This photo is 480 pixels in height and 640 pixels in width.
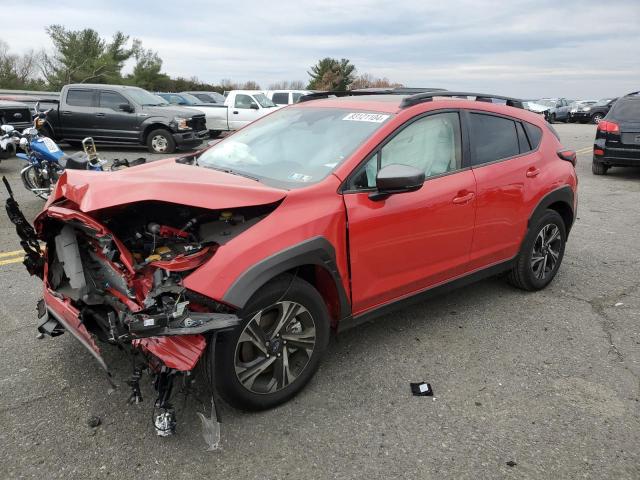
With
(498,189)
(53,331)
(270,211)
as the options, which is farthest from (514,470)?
(53,331)

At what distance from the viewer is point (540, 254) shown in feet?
15.0

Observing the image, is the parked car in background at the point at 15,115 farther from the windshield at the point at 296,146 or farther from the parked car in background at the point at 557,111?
the parked car in background at the point at 557,111

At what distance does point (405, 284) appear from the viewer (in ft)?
11.2

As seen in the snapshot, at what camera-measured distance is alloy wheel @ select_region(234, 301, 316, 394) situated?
8.81ft

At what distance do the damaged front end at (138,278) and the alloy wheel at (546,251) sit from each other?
9.17 ft

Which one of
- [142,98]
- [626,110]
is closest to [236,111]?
[142,98]

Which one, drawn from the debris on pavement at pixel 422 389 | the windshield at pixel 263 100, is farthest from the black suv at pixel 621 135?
the windshield at pixel 263 100

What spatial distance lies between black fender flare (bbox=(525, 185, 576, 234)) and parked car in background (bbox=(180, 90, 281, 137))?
14099 millimetres

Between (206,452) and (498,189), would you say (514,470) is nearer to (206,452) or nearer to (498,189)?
(206,452)

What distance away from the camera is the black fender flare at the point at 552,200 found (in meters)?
4.29

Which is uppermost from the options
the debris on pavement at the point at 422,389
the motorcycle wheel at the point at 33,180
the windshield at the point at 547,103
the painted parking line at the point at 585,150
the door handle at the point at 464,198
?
the windshield at the point at 547,103

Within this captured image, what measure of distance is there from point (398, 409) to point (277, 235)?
1.21 meters

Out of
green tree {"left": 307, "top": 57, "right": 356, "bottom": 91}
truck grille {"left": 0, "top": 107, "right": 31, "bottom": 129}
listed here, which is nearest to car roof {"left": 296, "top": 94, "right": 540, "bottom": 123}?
truck grille {"left": 0, "top": 107, "right": 31, "bottom": 129}

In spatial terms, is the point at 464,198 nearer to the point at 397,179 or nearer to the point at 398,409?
the point at 397,179
